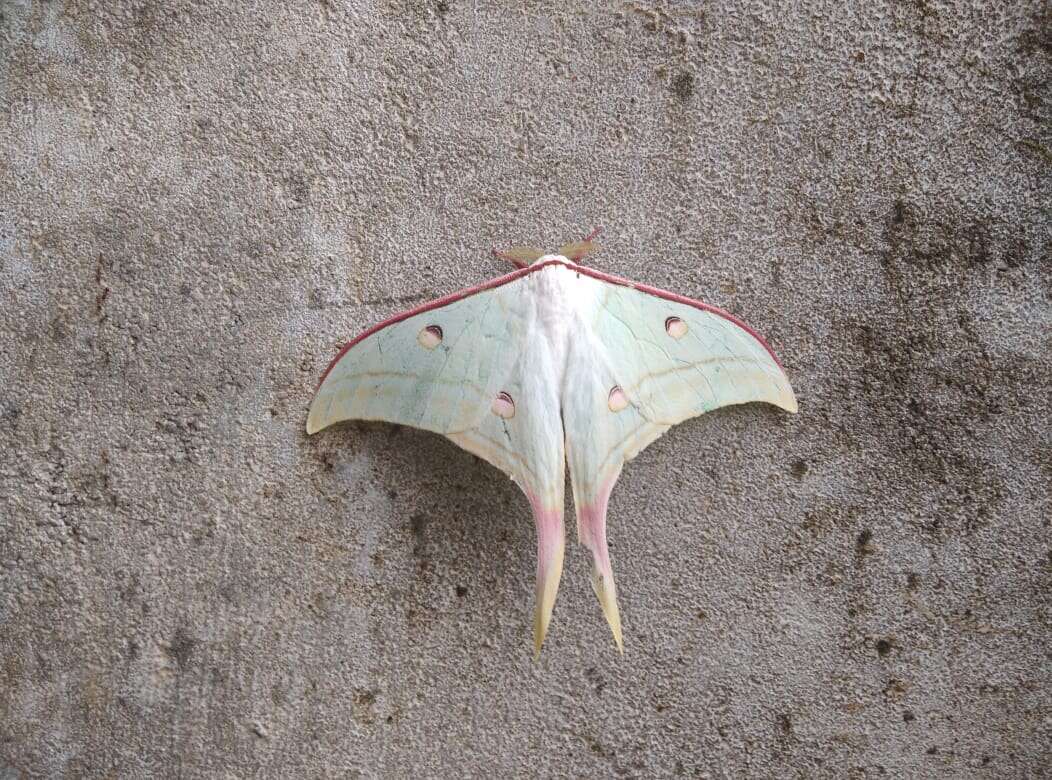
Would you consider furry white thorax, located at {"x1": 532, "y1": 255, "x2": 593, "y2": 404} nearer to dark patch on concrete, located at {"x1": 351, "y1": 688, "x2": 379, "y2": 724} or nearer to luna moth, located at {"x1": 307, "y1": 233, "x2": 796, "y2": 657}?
luna moth, located at {"x1": 307, "y1": 233, "x2": 796, "y2": 657}

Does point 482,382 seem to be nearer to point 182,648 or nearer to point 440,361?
point 440,361

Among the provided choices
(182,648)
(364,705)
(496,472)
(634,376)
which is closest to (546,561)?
(496,472)

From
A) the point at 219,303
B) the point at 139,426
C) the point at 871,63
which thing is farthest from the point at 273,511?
the point at 871,63

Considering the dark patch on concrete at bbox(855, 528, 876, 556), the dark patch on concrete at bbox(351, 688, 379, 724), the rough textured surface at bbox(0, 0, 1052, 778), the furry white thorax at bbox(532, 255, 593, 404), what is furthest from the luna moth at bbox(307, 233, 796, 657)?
the dark patch on concrete at bbox(351, 688, 379, 724)

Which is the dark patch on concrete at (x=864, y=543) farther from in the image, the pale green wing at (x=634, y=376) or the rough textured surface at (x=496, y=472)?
the pale green wing at (x=634, y=376)

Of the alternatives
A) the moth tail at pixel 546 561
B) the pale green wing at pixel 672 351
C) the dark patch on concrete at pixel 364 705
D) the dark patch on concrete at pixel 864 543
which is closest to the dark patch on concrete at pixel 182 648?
the dark patch on concrete at pixel 364 705

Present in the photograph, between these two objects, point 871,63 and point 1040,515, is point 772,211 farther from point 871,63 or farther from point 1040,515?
point 1040,515
